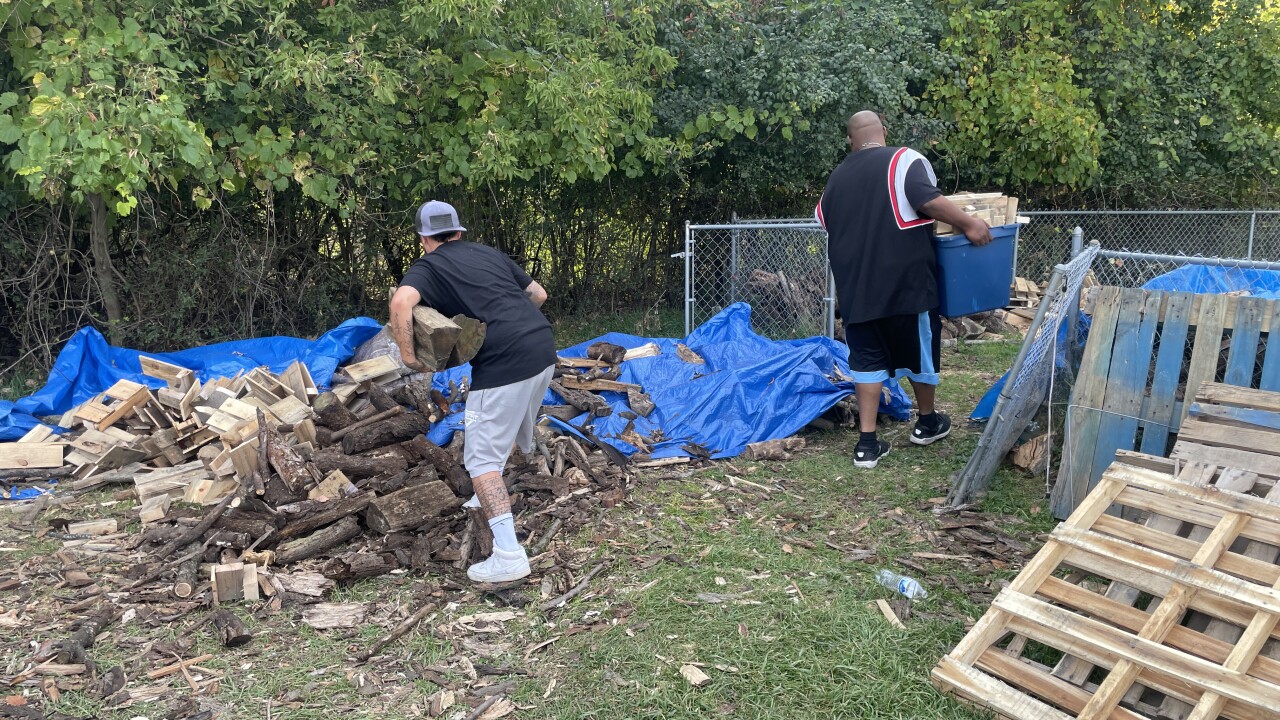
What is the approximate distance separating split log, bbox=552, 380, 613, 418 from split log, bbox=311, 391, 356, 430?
57.3 inches

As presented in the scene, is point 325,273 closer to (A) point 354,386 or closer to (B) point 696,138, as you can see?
(A) point 354,386

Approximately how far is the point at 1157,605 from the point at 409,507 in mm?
3382

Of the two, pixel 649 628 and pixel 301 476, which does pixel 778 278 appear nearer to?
pixel 301 476

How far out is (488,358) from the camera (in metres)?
4.11

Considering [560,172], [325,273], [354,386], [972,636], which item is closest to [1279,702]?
[972,636]

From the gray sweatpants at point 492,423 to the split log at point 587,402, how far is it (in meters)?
1.95

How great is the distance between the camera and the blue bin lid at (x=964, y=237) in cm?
515

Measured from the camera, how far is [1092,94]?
10.5 m

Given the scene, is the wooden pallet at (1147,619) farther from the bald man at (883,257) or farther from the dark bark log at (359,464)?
the dark bark log at (359,464)

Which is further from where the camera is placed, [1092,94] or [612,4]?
[1092,94]

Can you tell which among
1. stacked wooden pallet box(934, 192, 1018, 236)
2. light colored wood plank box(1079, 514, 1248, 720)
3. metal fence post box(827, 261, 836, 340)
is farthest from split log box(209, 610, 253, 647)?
metal fence post box(827, 261, 836, 340)

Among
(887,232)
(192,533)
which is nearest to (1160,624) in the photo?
(887,232)

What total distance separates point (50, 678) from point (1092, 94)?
37.6 feet

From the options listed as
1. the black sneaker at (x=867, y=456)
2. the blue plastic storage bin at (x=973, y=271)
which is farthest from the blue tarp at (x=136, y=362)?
the blue plastic storage bin at (x=973, y=271)
